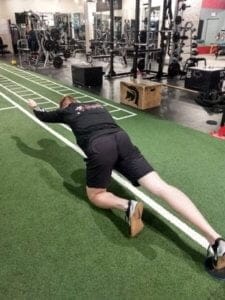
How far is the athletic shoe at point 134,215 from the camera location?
6.03ft

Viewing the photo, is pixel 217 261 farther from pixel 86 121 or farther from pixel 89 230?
pixel 86 121

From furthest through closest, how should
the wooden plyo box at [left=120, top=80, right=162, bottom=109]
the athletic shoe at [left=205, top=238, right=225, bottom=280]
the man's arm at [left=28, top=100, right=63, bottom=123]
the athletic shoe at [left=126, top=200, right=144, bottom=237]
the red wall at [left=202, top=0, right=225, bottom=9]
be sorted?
the red wall at [left=202, top=0, right=225, bottom=9] → the wooden plyo box at [left=120, top=80, right=162, bottom=109] → the man's arm at [left=28, top=100, right=63, bottom=123] → the athletic shoe at [left=126, top=200, right=144, bottom=237] → the athletic shoe at [left=205, top=238, right=225, bottom=280]

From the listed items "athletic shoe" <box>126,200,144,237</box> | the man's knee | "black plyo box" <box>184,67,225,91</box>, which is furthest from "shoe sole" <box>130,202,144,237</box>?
"black plyo box" <box>184,67,225,91</box>

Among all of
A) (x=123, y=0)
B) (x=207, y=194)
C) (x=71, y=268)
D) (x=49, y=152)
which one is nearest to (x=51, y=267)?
(x=71, y=268)

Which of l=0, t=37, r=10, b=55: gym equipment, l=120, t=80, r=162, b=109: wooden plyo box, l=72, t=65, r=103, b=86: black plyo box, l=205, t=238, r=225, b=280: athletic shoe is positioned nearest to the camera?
l=205, t=238, r=225, b=280: athletic shoe

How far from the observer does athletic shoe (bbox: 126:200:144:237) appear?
1.84 m

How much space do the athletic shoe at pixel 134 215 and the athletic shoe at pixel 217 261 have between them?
52 centimetres

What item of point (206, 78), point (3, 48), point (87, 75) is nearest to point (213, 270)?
point (206, 78)

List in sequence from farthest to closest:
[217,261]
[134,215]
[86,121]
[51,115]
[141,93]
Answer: [141,93]
[51,115]
[86,121]
[134,215]
[217,261]

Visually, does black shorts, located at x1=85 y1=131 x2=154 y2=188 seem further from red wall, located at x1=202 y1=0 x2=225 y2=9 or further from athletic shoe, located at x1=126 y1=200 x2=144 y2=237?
red wall, located at x1=202 y1=0 x2=225 y2=9

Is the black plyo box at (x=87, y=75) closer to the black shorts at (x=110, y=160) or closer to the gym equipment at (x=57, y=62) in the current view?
the gym equipment at (x=57, y=62)

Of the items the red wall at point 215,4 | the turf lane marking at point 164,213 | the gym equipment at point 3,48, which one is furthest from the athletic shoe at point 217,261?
the red wall at point 215,4

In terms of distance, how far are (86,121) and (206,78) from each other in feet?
15.2

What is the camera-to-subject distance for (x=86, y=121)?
6.87 ft
